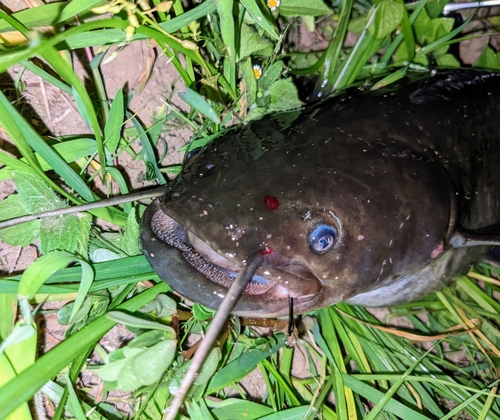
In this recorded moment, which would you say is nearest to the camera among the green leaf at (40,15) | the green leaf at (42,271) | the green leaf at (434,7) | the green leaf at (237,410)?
the green leaf at (42,271)

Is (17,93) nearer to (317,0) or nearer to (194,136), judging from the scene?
(194,136)

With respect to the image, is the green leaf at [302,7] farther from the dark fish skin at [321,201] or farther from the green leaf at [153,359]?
the green leaf at [153,359]

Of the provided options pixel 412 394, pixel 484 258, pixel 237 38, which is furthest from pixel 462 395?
pixel 237 38

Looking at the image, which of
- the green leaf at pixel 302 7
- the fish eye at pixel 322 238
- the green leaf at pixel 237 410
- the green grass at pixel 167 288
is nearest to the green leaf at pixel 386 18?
the green grass at pixel 167 288

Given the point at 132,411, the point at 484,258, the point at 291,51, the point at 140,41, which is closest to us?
the point at 132,411

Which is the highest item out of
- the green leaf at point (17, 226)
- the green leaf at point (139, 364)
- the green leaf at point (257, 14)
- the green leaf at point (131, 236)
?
the green leaf at point (257, 14)

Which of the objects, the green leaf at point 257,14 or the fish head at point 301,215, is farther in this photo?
the green leaf at point 257,14

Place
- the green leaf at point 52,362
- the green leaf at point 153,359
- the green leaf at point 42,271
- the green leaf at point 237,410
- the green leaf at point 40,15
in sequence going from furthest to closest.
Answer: the green leaf at point 237,410
the green leaf at point 40,15
the green leaf at point 42,271
the green leaf at point 153,359
the green leaf at point 52,362

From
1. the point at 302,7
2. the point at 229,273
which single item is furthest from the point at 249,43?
the point at 229,273
